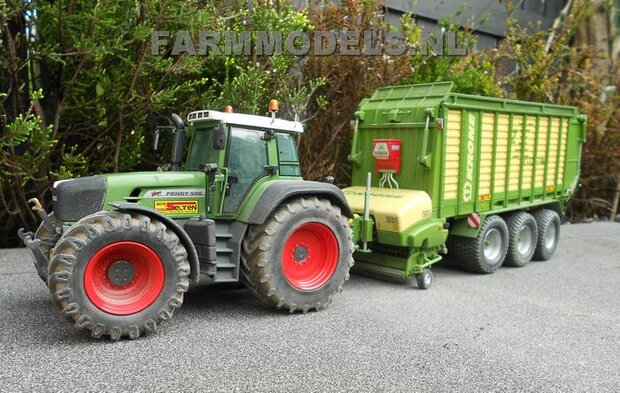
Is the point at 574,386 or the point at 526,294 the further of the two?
the point at 526,294

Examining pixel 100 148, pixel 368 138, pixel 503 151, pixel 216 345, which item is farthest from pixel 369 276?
pixel 100 148

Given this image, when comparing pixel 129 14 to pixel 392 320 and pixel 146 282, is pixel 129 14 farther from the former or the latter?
pixel 392 320

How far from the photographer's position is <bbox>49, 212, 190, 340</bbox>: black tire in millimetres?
4133

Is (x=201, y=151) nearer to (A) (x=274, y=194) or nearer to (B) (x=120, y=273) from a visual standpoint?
(A) (x=274, y=194)

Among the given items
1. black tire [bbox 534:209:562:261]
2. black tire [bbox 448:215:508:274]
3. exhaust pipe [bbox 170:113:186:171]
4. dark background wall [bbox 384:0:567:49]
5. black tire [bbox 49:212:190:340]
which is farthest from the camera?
dark background wall [bbox 384:0:567:49]

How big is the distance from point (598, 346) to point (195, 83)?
546cm

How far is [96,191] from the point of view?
4.66 m

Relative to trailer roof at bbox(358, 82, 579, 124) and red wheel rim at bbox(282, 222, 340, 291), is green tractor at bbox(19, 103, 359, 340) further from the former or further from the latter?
trailer roof at bbox(358, 82, 579, 124)

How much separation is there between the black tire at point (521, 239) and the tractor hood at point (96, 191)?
5.30m

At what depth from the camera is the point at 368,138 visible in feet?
24.6

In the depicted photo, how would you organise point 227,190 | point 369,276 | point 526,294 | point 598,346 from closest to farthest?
point 598,346 → point 227,190 → point 526,294 → point 369,276

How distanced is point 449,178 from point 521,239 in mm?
2258

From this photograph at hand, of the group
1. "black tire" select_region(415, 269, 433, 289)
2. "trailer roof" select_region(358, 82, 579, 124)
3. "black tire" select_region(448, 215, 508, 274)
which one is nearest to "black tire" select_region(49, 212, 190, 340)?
"black tire" select_region(415, 269, 433, 289)

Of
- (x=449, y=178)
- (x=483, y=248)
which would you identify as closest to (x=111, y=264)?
(x=449, y=178)
